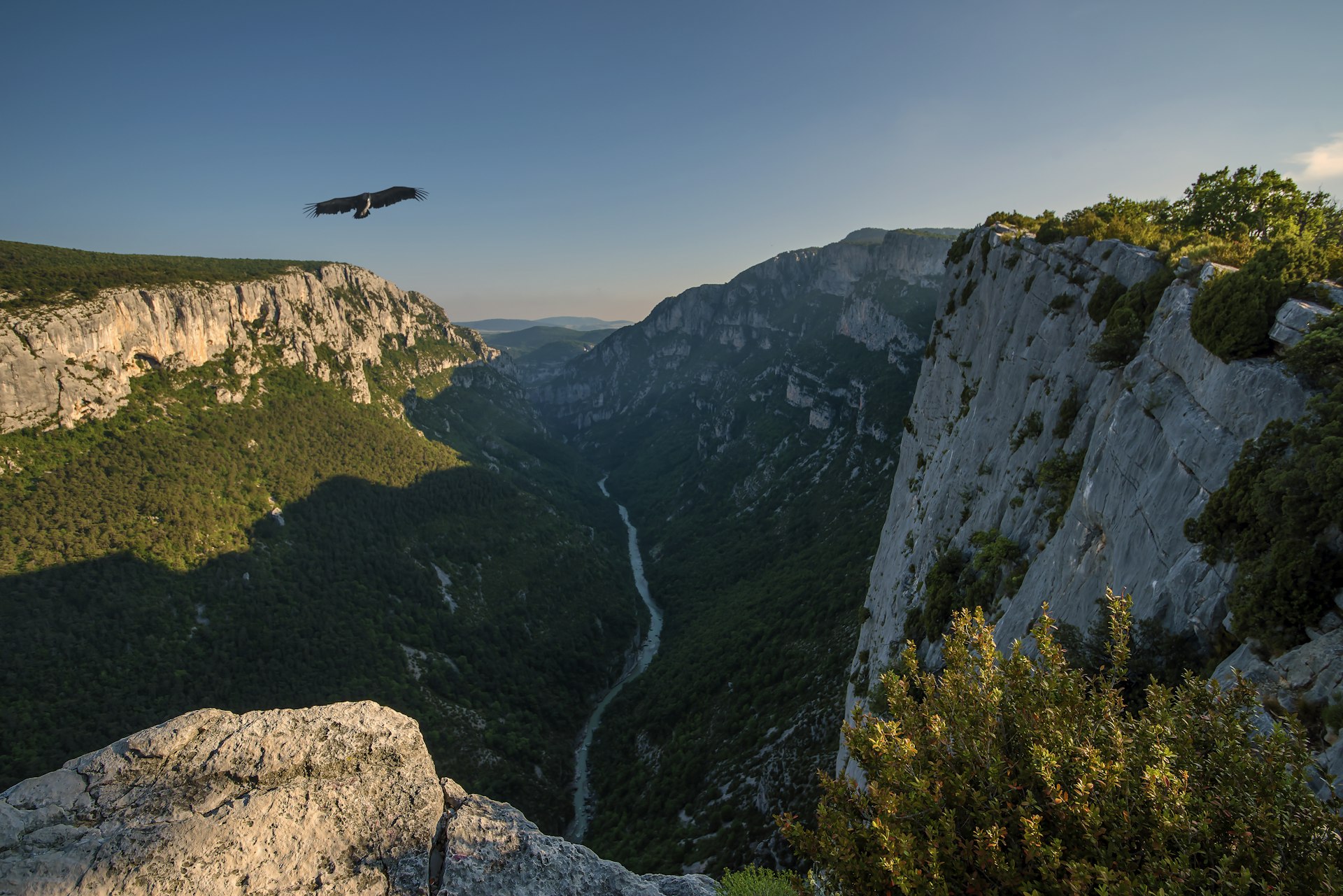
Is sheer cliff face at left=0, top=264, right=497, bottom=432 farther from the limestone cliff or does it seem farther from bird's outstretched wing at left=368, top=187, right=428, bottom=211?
the limestone cliff

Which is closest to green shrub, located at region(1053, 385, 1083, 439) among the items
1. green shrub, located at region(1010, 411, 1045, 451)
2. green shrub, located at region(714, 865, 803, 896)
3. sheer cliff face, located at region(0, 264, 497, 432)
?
green shrub, located at region(1010, 411, 1045, 451)

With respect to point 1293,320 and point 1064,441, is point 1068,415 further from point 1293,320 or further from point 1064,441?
point 1293,320

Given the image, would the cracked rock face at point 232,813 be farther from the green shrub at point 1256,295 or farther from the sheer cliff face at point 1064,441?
the green shrub at point 1256,295

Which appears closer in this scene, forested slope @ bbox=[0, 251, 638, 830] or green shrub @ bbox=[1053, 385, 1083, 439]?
green shrub @ bbox=[1053, 385, 1083, 439]

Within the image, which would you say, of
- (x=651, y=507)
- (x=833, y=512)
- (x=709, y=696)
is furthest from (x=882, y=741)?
(x=651, y=507)

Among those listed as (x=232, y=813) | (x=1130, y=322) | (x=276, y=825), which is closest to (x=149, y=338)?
(x=232, y=813)

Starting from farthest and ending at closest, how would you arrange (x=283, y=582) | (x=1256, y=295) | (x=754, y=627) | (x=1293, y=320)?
(x=283, y=582) < (x=754, y=627) < (x=1256, y=295) < (x=1293, y=320)
